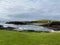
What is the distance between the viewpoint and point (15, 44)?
2422cm

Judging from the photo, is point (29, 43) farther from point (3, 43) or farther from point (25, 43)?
point (3, 43)

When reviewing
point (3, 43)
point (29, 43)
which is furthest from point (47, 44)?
point (3, 43)

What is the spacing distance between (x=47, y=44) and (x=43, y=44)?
61 cm

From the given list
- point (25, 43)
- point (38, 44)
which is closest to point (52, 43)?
point (38, 44)

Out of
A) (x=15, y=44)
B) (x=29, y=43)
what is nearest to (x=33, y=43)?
(x=29, y=43)

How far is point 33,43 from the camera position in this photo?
82.5ft

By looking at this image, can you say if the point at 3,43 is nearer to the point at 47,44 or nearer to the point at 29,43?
the point at 29,43

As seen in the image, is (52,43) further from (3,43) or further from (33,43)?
(3,43)

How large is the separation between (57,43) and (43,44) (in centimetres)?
227

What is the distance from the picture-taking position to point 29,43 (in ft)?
82.4

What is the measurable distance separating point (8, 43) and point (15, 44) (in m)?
1.21

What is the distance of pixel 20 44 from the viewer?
958 inches

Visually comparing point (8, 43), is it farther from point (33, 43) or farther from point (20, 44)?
point (33, 43)

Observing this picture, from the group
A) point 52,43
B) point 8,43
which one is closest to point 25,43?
point 8,43
